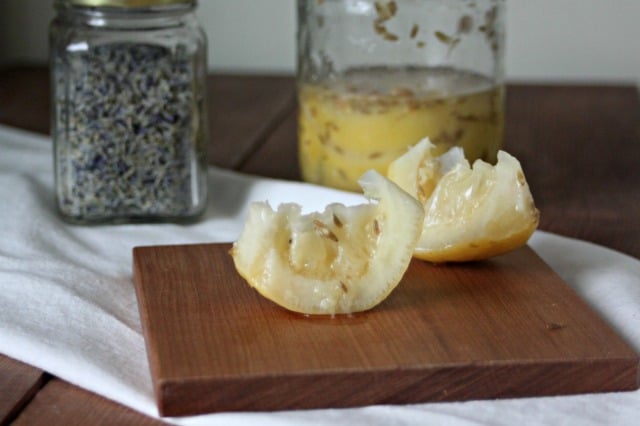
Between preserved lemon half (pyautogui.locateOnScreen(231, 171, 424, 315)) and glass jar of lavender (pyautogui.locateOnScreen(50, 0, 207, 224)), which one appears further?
glass jar of lavender (pyautogui.locateOnScreen(50, 0, 207, 224))

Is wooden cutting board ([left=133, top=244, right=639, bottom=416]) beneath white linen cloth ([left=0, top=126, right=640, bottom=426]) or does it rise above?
above

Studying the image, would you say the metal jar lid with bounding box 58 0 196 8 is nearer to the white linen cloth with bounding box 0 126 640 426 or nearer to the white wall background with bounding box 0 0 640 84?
the white linen cloth with bounding box 0 126 640 426

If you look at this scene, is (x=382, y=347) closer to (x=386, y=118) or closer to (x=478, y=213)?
(x=478, y=213)

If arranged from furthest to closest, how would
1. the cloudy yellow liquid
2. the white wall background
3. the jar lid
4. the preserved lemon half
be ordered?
the white wall background → the cloudy yellow liquid → the jar lid → the preserved lemon half

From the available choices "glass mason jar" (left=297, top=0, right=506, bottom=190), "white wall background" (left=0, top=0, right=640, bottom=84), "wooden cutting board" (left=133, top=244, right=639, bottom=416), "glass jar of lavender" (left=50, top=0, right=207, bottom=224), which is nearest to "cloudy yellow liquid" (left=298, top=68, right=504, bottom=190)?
"glass mason jar" (left=297, top=0, right=506, bottom=190)

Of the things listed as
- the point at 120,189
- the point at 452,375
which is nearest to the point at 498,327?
the point at 452,375

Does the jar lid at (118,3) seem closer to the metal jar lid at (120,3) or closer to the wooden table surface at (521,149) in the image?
the metal jar lid at (120,3)

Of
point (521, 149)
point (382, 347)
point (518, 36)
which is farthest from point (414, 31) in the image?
point (518, 36)

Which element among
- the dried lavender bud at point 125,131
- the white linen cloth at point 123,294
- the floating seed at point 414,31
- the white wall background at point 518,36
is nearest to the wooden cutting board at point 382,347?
the white linen cloth at point 123,294
